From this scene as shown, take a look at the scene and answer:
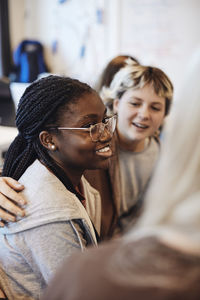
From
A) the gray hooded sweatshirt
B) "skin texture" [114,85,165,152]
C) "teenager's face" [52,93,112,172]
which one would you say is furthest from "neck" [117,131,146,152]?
the gray hooded sweatshirt

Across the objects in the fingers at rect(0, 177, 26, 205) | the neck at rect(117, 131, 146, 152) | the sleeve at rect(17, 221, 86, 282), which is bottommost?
the neck at rect(117, 131, 146, 152)

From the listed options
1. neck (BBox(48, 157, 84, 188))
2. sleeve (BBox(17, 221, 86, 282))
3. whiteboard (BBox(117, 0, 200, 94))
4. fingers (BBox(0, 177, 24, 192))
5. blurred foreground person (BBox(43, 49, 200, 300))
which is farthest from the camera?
whiteboard (BBox(117, 0, 200, 94))

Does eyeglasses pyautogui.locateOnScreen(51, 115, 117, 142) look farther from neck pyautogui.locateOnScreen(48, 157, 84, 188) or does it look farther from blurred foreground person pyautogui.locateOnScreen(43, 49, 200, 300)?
blurred foreground person pyautogui.locateOnScreen(43, 49, 200, 300)

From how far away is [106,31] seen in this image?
3998mm

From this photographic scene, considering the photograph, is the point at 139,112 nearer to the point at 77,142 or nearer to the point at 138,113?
the point at 138,113

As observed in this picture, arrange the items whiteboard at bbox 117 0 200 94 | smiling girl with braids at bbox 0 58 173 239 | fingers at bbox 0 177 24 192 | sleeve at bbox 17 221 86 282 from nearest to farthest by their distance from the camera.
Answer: sleeve at bbox 17 221 86 282 → fingers at bbox 0 177 24 192 → smiling girl with braids at bbox 0 58 173 239 → whiteboard at bbox 117 0 200 94

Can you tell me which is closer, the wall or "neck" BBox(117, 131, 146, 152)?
"neck" BBox(117, 131, 146, 152)

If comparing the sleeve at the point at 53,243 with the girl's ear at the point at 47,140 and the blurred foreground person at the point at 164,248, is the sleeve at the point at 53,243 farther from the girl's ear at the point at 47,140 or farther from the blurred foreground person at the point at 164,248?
the blurred foreground person at the point at 164,248

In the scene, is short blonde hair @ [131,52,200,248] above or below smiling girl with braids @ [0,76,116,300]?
above

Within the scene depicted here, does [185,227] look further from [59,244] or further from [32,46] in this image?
[32,46]

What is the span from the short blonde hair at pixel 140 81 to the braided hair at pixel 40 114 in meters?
0.55

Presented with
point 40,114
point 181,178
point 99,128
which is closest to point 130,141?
point 99,128

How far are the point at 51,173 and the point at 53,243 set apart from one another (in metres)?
0.21

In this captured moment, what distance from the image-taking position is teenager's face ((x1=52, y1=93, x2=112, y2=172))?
3.72 ft
